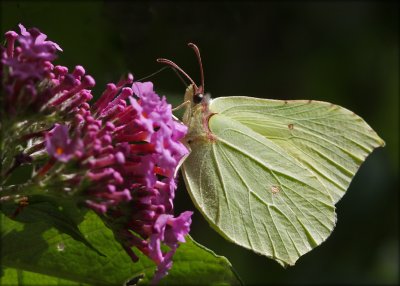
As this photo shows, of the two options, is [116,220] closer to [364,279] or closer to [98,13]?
[98,13]

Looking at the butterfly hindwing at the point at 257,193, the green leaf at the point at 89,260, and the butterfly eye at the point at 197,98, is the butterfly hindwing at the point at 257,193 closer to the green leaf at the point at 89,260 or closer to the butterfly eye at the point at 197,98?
the butterfly eye at the point at 197,98

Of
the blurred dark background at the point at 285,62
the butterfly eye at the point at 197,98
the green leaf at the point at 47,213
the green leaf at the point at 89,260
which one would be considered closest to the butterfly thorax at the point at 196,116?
the butterfly eye at the point at 197,98

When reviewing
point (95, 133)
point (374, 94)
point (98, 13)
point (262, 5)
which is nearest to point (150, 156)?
point (95, 133)

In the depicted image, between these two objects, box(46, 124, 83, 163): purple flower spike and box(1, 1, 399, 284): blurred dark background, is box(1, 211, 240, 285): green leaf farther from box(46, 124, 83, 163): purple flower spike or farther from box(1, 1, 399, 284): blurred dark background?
box(1, 1, 399, 284): blurred dark background

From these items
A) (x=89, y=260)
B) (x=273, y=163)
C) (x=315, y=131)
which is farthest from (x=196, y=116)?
(x=89, y=260)

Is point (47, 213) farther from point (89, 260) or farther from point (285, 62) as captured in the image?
point (285, 62)
